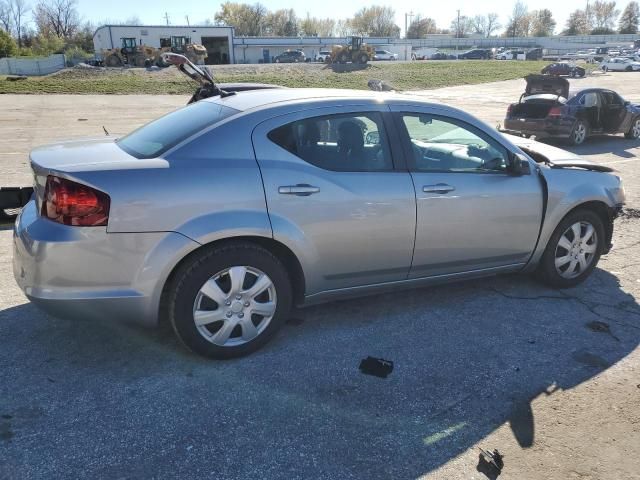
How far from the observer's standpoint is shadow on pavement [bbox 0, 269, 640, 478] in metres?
2.56

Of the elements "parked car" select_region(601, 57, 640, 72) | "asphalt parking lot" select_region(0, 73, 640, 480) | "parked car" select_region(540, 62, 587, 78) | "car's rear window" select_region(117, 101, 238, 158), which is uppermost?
"parked car" select_region(601, 57, 640, 72)

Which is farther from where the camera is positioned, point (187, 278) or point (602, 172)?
point (602, 172)

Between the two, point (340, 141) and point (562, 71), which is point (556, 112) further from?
point (562, 71)

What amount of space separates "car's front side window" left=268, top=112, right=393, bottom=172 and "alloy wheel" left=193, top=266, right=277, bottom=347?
84 cm

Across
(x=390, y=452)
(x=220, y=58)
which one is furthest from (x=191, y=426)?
(x=220, y=58)

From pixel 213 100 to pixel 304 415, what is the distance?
234 cm

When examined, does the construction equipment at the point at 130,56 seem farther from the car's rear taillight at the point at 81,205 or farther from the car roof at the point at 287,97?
the car's rear taillight at the point at 81,205

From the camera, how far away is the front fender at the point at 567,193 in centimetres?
422

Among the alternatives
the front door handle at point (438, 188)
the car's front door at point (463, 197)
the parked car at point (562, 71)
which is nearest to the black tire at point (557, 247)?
the car's front door at point (463, 197)

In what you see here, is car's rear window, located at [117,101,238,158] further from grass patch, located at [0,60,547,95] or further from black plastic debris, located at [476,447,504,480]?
grass patch, located at [0,60,547,95]

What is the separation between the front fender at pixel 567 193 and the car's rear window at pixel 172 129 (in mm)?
2570

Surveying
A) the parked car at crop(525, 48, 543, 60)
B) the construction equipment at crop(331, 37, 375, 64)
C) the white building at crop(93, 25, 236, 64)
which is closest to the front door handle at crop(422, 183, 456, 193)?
the construction equipment at crop(331, 37, 375, 64)

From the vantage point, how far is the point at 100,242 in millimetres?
2922

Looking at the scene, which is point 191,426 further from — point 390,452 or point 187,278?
point 390,452
